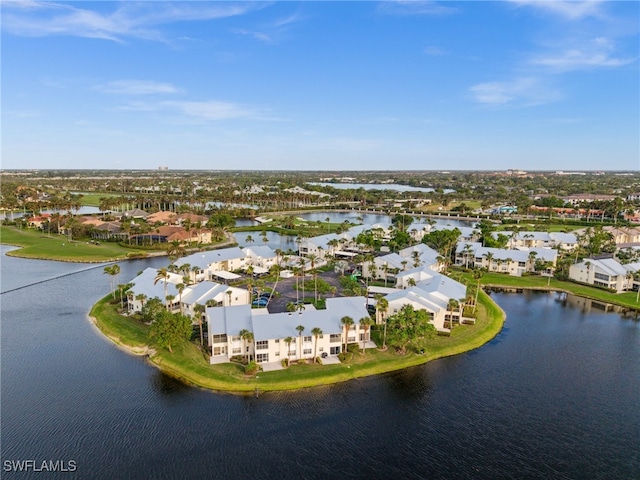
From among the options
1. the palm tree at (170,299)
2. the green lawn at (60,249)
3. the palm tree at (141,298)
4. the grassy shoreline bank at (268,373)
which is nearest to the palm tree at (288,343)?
the grassy shoreline bank at (268,373)

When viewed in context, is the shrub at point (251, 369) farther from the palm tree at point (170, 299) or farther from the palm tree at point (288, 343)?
the palm tree at point (170, 299)

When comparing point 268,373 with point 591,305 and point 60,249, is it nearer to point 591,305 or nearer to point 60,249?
point 591,305

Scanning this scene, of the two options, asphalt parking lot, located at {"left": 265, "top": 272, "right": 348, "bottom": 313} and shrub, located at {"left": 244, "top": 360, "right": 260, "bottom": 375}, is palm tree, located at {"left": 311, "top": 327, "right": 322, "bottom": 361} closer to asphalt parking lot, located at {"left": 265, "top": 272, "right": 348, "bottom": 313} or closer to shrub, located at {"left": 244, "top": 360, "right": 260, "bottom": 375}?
shrub, located at {"left": 244, "top": 360, "right": 260, "bottom": 375}

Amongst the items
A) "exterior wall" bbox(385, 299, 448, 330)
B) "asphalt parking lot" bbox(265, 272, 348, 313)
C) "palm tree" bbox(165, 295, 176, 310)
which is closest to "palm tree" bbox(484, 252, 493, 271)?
"asphalt parking lot" bbox(265, 272, 348, 313)

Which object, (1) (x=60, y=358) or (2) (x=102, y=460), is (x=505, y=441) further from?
(1) (x=60, y=358)

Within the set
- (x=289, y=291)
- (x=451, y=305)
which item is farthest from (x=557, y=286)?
(x=289, y=291)
